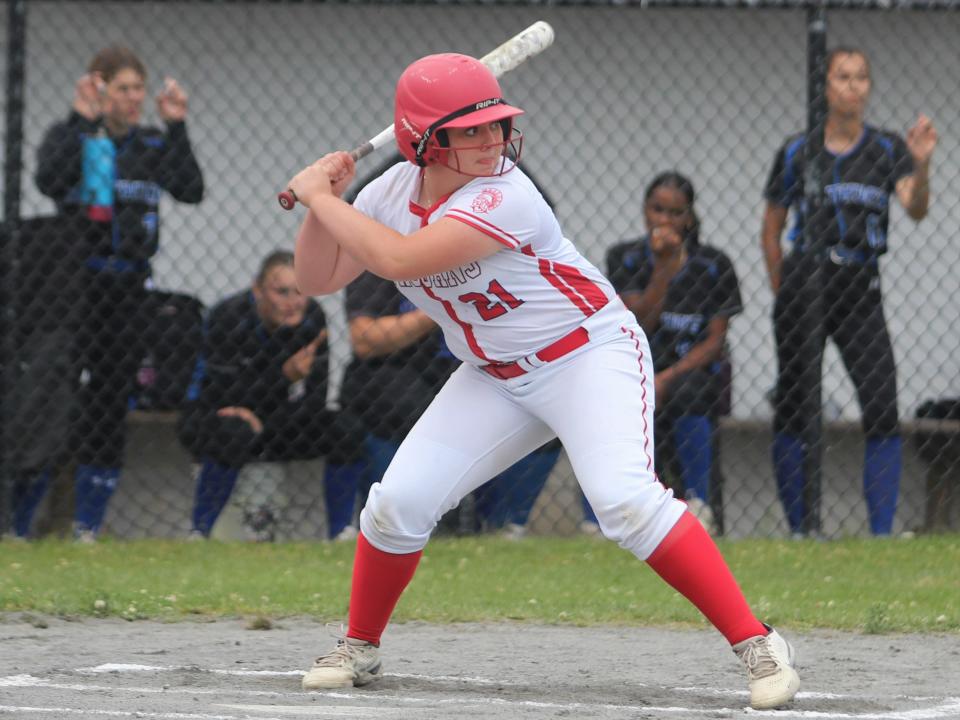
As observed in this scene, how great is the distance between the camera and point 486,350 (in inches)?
161

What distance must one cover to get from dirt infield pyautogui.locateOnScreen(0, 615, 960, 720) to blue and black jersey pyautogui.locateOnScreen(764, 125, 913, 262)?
2.45m

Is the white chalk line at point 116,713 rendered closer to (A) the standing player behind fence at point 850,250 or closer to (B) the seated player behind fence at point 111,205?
(B) the seated player behind fence at point 111,205

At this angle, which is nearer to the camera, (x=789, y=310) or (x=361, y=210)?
(x=361, y=210)

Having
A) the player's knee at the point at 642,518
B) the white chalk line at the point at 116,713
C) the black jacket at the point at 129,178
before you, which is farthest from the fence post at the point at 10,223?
the player's knee at the point at 642,518

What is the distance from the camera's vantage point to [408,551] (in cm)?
418


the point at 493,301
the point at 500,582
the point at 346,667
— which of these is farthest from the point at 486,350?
the point at 500,582

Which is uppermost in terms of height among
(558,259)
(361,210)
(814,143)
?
(361,210)

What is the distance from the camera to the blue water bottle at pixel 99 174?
22.4 feet

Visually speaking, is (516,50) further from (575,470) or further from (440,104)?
(575,470)

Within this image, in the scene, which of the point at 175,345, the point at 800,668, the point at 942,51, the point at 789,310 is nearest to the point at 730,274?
the point at 789,310

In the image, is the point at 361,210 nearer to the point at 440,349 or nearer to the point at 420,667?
the point at 420,667

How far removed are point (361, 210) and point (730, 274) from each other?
3.27 m

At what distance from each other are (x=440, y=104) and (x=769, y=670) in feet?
5.17

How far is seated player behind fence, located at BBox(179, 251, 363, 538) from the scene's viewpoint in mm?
6996
